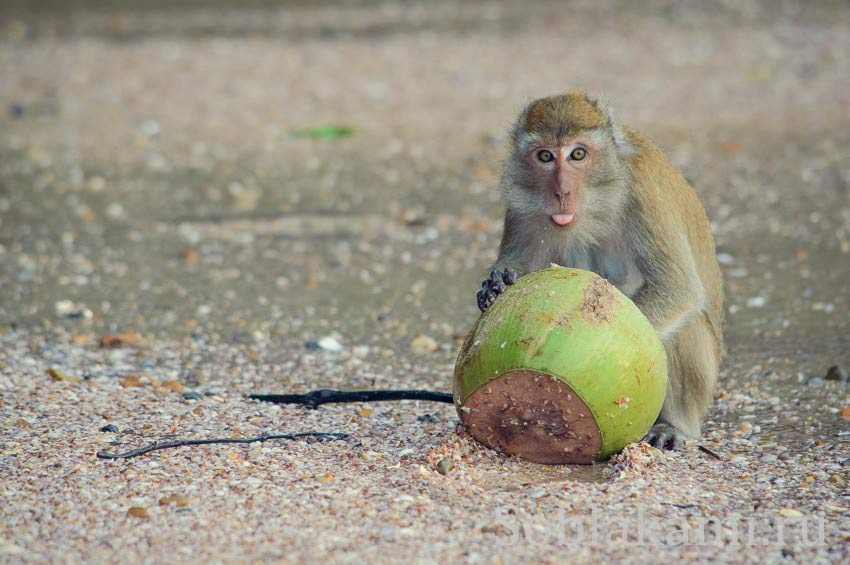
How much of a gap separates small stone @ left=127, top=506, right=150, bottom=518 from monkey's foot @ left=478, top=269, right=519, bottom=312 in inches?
54.2

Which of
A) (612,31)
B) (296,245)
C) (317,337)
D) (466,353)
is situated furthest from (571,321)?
(612,31)

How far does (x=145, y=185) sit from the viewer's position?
340 inches

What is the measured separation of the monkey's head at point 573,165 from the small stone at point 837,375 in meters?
1.26

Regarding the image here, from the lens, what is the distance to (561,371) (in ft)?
11.7

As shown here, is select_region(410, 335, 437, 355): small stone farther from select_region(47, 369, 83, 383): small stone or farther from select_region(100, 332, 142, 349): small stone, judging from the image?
select_region(47, 369, 83, 383): small stone

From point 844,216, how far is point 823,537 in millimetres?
4395

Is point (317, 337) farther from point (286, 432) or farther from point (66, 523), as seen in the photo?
point (66, 523)

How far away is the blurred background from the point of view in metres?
6.18

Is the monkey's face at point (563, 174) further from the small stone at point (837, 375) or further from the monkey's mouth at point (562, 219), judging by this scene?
the small stone at point (837, 375)

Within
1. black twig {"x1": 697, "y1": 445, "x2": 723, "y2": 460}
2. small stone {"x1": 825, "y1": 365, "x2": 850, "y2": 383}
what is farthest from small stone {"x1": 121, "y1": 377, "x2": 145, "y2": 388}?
small stone {"x1": 825, "y1": 365, "x2": 850, "y2": 383}

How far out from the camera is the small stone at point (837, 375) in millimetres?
4918

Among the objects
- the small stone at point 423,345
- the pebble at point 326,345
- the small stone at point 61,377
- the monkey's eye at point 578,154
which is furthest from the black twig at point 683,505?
the small stone at point 61,377

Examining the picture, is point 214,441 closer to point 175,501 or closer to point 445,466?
Result: point 175,501

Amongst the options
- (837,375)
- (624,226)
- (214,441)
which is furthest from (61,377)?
(837,375)
